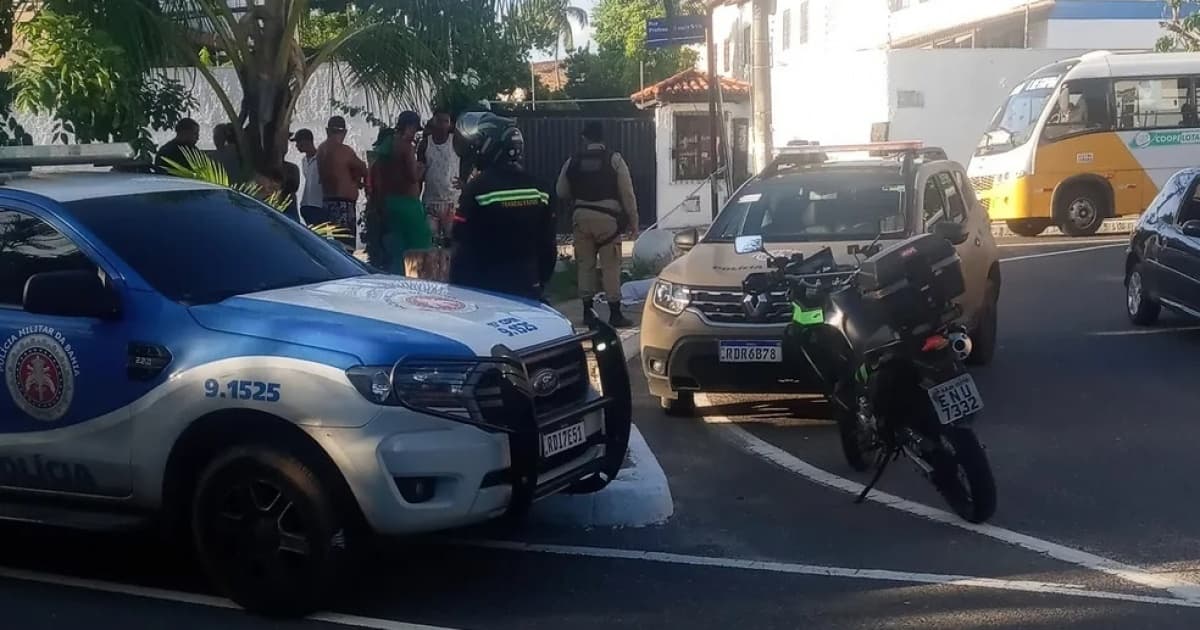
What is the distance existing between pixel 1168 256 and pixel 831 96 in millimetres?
19482

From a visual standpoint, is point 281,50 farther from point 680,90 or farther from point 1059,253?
point 680,90

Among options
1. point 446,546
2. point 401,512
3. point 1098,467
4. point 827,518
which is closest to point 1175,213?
point 1098,467

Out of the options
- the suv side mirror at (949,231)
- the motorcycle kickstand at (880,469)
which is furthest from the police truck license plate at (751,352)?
the motorcycle kickstand at (880,469)

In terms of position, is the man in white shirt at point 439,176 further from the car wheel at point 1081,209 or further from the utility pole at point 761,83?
the car wheel at point 1081,209

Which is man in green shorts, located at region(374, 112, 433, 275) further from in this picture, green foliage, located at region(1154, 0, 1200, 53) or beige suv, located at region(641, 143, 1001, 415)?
green foliage, located at region(1154, 0, 1200, 53)

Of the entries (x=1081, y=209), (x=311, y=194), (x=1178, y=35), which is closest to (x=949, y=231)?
(x=311, y=194)


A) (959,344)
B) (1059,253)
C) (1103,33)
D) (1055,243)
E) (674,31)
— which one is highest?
(674,31)

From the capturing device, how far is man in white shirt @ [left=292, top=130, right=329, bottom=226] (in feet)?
44.6

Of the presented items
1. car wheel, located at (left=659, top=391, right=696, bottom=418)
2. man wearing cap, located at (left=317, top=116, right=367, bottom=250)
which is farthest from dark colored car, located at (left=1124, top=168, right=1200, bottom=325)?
man wearing cap, located at (left=317, top=116, right=367, bottom=250)

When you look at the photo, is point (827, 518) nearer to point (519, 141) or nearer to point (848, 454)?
point (848, 454)

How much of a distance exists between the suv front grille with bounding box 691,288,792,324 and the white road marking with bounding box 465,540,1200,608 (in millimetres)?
2797

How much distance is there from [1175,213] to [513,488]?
9.42 meters

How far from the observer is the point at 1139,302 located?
13820 millimetres

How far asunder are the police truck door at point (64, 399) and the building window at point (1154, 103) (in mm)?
21175
